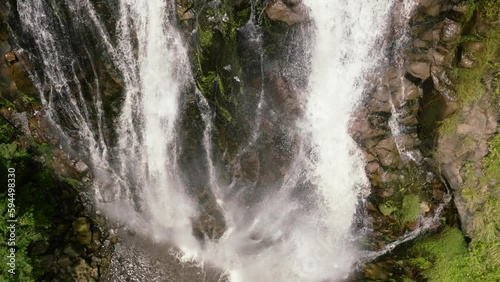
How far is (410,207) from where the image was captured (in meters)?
7.24

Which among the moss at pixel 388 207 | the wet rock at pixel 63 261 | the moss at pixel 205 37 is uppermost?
the moss at pixel 205 37

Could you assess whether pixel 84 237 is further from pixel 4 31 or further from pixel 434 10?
pixel 434 10

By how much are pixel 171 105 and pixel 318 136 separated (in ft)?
8.92

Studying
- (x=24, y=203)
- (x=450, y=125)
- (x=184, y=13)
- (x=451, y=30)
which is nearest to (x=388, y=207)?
(x=450, y=125)

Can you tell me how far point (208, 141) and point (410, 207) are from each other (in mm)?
3882

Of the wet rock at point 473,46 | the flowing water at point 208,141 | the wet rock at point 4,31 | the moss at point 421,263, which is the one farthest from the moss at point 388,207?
the wet rock at point 4,31

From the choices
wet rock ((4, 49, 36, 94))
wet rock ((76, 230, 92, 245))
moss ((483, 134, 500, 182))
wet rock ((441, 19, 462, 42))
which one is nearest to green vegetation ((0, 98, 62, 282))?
wet rock ((76, 230, 92, 245))

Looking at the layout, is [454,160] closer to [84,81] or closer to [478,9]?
[478,9]

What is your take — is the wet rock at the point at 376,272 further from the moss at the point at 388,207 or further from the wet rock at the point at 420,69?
the wet rock at the point at 420,69

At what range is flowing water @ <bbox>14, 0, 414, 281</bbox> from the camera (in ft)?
21.0

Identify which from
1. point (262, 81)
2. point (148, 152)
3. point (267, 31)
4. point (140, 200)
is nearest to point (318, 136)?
point (262, 81)

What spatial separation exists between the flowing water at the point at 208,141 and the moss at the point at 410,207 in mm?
772

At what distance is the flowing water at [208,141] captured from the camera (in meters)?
6.39

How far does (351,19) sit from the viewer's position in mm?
6188
